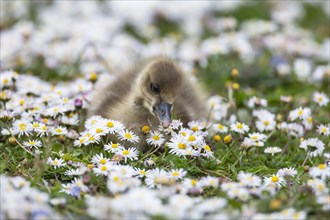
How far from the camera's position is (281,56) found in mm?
6500

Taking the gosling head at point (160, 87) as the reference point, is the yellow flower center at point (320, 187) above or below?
below

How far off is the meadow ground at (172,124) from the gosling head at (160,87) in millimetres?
219

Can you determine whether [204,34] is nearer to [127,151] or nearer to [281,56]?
[281,56]

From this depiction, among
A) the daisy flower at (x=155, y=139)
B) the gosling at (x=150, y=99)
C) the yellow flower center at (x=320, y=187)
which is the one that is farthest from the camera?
the gosling at (x=150, y=99)

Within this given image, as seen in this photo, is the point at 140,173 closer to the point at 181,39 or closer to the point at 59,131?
the point at 59,131

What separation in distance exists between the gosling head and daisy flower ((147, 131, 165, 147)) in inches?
7.5

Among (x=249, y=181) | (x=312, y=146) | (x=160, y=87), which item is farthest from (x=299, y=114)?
(x=249, y=181)

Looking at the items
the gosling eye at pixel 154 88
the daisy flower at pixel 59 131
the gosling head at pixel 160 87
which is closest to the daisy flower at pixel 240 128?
the gosling head at pixel 160 87

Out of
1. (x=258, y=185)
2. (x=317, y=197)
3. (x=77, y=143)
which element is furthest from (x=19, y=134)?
(x=317, y=197)

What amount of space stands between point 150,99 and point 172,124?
1.44 feet

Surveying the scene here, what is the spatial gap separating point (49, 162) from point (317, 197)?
1.42 m

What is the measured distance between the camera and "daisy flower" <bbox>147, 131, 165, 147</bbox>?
390cm

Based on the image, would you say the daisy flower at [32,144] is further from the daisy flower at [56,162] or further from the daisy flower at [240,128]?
the daisy flower at [240,128]

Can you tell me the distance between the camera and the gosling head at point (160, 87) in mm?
4223
